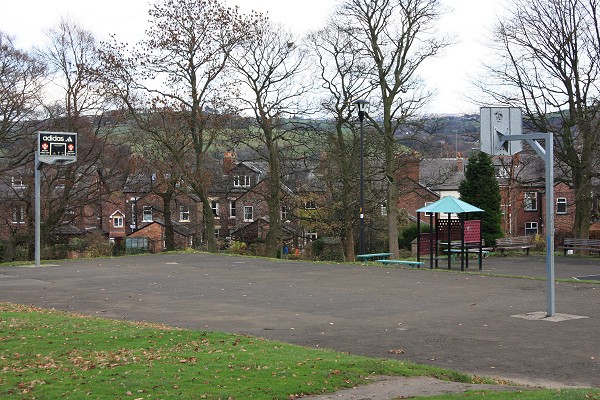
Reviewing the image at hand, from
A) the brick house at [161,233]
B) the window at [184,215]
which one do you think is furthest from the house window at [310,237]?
the window at [184,215]

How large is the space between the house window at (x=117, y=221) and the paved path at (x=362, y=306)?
171 feet

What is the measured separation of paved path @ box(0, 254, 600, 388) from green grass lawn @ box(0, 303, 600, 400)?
131 centimetres

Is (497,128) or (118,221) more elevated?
(497,128)

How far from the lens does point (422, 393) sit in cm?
777

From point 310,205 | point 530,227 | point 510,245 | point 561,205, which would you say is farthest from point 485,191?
point 530,227

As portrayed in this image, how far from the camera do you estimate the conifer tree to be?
140 feet

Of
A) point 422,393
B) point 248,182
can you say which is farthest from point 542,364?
point 248,182

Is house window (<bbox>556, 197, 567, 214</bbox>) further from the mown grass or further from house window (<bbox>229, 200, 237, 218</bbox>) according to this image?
the mown grass

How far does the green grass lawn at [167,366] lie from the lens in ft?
24.9

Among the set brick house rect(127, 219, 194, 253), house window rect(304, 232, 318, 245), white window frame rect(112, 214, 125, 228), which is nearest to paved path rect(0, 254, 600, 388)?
house window rect(304, 232, 318, 245)

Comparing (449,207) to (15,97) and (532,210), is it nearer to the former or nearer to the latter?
(15,97)

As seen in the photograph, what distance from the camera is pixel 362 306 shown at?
627 inches

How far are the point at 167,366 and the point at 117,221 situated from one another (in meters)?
71.9

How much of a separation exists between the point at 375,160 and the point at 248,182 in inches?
1272
